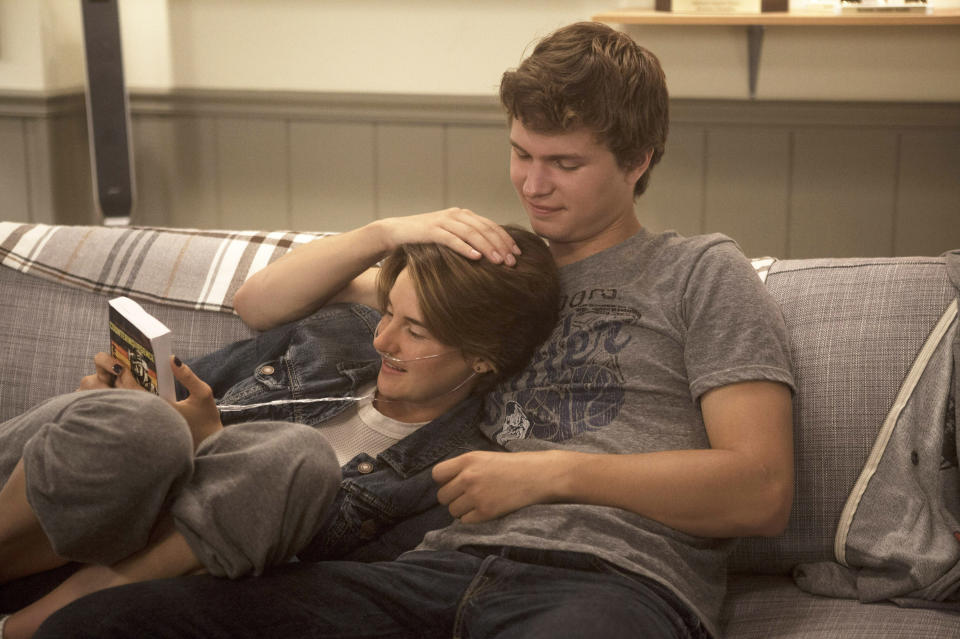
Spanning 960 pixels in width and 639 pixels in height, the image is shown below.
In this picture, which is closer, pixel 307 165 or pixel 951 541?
pixel 951 541

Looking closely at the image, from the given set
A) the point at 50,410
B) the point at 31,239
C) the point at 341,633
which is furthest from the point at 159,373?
the point at 31,239

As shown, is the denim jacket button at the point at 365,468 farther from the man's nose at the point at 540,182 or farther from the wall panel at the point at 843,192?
the wall panel at the point at 843,192

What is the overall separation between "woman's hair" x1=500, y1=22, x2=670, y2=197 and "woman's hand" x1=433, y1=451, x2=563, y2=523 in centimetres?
46

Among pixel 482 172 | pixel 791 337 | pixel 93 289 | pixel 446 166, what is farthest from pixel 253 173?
pixel 791 337

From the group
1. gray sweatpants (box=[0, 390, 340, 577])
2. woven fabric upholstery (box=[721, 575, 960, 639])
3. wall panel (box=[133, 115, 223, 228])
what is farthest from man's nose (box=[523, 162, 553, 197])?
wall panel (box=[133, 115, 223, 228])

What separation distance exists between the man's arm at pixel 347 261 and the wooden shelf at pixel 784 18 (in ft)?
4.05

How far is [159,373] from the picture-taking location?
1186mm

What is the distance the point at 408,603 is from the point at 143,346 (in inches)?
17.6

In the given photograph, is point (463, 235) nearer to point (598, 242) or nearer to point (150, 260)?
point (598, 242)

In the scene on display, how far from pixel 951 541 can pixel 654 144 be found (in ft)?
2.15

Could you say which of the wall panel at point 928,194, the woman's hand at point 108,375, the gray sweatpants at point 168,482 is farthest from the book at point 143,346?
the wall panel at point 928,194

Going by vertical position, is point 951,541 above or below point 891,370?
below

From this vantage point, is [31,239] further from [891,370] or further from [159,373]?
[891,370]

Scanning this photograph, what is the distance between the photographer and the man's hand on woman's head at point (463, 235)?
134 centimetres
